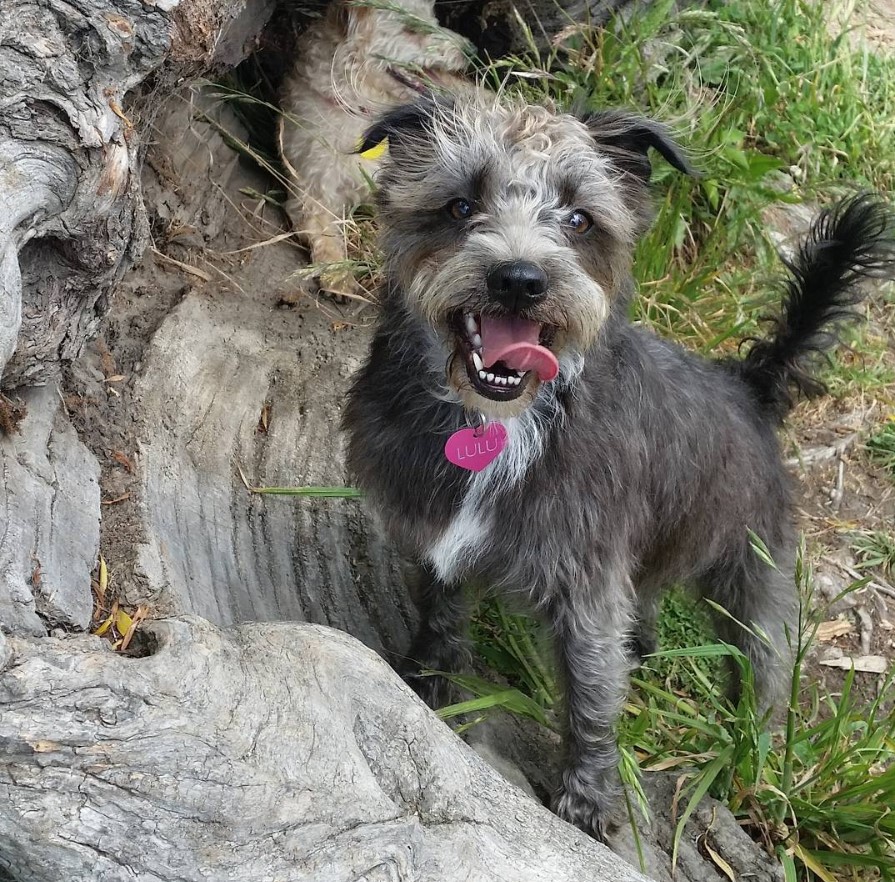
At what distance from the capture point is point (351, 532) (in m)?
3.76

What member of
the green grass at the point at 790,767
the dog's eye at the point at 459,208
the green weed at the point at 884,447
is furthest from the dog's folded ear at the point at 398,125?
the green weed at the point at 884,447

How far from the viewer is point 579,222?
2.87m

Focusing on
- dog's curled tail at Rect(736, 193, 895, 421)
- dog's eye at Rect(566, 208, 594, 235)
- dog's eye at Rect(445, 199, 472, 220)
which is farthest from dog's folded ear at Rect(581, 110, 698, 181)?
dog's curled tail at Rect(736, 193, 895, 421)

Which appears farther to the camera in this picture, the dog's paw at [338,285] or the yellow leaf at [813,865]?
the dog's paw at [338,285]

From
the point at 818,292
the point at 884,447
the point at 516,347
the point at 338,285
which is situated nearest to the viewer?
the point at 516,347

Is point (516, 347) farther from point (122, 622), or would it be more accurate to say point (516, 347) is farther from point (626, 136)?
point (122, 622)

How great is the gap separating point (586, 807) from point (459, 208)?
6.32 ft

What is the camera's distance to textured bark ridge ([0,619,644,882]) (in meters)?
1.73

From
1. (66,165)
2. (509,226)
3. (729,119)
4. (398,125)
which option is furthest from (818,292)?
(66,165)

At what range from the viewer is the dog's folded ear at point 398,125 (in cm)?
301

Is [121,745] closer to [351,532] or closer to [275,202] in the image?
[351,532]

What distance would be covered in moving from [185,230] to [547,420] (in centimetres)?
216

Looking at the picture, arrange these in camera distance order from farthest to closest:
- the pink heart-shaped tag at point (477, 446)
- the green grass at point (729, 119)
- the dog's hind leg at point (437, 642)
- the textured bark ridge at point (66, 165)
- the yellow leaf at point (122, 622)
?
the green grass at point (729, 119) < the dog's hind leg at point (437, 642) < the pink heart-shaped tag at point (477, 446) < the yellow leaf at point (122, 622) < the textured bark ridge at point (66, 165)

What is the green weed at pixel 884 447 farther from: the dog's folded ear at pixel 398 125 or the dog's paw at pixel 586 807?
the dog's folded ear at pixel 398 125
